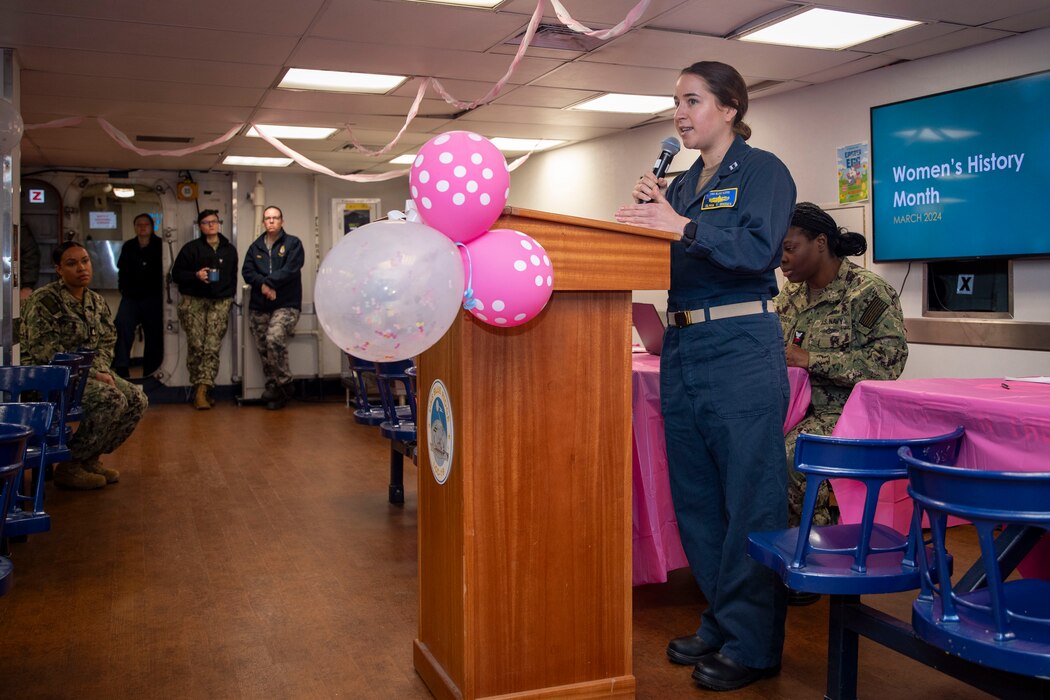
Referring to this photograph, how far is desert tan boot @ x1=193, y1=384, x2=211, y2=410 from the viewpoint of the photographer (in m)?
9.48

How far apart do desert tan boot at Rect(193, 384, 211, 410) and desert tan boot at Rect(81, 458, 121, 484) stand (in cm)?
378

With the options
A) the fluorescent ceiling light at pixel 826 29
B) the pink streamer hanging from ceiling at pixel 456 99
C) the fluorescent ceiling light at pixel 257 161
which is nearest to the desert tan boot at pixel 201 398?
the fluorescent ceiling light at pixel 257 161

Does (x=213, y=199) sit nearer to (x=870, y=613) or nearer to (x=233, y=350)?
(x=233, y=350)

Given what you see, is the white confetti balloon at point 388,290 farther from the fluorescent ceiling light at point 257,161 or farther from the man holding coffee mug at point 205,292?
the man holding coffee mug at point 205,292

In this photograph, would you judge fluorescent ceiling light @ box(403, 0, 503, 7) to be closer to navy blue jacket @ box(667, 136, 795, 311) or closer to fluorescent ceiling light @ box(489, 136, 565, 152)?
navy blue jacket @ box(667, 136, 795, 311)

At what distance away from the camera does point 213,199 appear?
1077 cm

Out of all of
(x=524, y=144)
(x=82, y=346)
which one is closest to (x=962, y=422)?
(x=82, y=346)

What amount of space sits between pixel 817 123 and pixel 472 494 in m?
4.94

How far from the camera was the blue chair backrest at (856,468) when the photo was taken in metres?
2.04

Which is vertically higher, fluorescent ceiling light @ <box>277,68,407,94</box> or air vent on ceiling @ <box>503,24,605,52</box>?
fluorescent ceiling light @ <box>277,68,407,94</box>

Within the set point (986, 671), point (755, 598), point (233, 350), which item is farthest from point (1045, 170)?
point (233, 350)

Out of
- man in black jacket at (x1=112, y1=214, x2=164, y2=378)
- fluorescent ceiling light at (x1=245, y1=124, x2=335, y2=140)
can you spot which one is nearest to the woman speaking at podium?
fluorescent ceiling light at (x1=245, y1=124, x2=335, y2=140)

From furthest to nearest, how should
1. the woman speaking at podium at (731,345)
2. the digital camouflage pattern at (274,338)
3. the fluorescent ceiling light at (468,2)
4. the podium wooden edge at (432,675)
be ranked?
1. the digital camouflage pattern at (274,338)
2. the fluorescent ceiling light at (468,2)
3. the woman speaking at podium at (731,345)
4. the podium wooden edge at (432,675)

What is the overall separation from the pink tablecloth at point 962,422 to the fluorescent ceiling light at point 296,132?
6.11 metres
